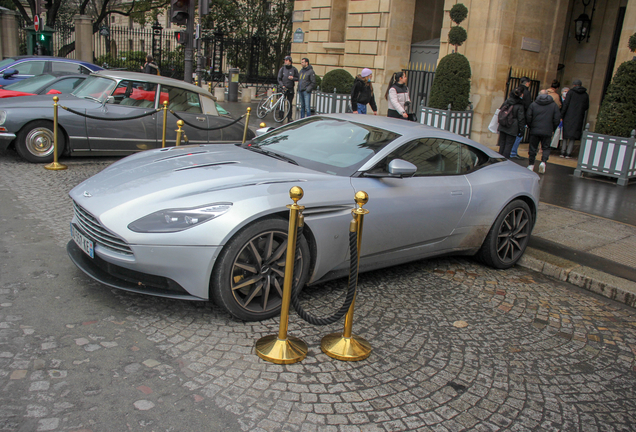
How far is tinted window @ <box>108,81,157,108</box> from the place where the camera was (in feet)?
28.9

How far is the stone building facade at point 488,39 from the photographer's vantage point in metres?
13.4

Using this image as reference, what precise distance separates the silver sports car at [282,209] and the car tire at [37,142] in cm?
443

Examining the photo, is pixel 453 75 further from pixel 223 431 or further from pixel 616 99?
pixel 223 431

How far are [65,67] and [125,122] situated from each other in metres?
6.48

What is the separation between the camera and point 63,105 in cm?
841

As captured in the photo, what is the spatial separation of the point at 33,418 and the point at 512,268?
461 centimetres

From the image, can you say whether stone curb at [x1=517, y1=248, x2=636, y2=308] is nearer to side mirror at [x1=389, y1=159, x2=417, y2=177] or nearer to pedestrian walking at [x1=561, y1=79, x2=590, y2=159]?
side mirror at [x1=389, y1=159, x2=417, y2=177]

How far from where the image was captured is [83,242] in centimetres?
384

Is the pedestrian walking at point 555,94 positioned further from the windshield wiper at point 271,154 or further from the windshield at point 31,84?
the windshield at point 31,84

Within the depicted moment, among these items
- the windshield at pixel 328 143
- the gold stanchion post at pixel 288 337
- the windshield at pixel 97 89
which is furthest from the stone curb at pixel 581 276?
the windshield at pixel 97 89

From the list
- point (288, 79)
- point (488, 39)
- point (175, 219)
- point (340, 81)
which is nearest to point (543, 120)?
point (488, 39)

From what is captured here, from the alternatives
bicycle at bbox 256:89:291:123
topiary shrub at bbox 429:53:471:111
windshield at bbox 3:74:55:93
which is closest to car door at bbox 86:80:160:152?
windshield at bbox 3:74:55:93

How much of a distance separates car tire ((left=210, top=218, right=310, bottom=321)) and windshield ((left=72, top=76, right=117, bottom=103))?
6.23 m

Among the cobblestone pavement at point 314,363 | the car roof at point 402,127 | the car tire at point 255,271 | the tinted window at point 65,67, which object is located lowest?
the cobblestone pavement at point 314,363
